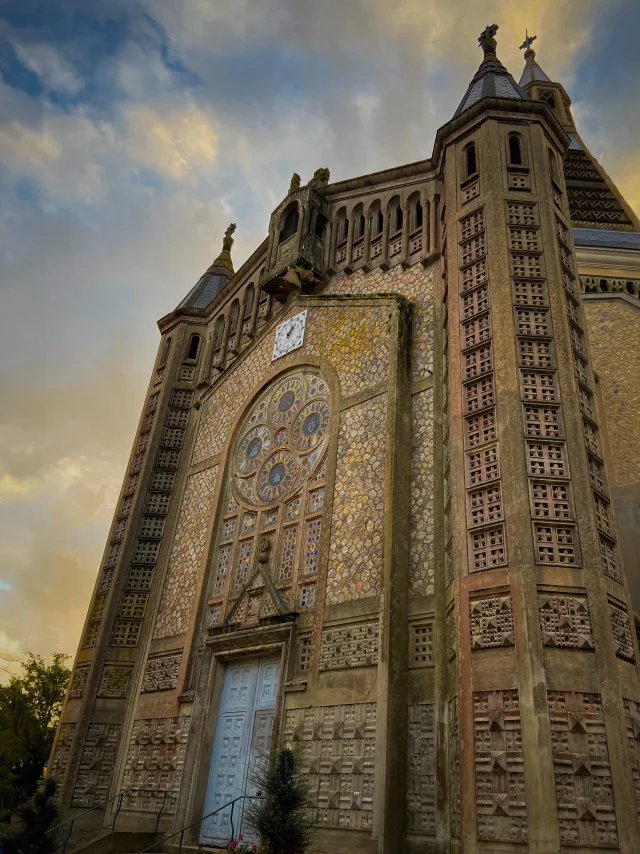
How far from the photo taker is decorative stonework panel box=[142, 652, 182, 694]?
14.5 metres

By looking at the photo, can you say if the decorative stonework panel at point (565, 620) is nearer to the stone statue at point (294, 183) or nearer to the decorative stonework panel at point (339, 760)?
the decorative stonework panel at point (339, 760)

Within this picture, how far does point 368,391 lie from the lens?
14.0 meters

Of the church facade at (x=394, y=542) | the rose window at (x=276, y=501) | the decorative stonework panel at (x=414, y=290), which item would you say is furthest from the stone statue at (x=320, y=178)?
the rose window at (x=276, y=501)

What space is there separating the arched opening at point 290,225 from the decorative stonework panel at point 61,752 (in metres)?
12.8

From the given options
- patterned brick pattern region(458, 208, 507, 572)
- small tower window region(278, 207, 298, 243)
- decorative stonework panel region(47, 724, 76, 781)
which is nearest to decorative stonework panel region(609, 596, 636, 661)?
patterned brick pattern region(458, 208, 507, 572)

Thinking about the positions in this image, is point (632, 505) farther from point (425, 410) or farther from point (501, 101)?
point (501, 101)

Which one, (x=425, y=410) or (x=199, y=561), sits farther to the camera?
(x=199, y=561)

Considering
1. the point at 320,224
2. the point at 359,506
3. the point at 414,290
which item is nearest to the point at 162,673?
the point at 359,506

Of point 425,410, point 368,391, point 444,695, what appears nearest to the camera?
point 444,695

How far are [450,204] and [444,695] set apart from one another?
9501 mm

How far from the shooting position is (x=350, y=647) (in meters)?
11.3

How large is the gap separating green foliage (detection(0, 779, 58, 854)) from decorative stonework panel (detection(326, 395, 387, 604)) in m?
6.01

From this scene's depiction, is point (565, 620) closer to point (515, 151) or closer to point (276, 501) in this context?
point (276, 501)

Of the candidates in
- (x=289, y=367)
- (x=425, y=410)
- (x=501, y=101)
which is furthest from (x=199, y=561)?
(x=501, y=101)
